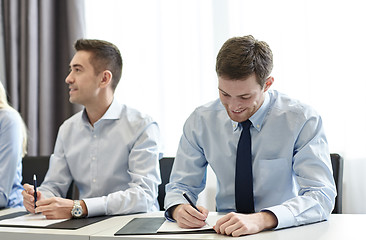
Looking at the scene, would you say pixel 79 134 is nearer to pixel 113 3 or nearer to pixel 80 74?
pixel 80 74

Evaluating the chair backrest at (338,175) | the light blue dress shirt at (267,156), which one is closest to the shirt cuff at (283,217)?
the light blue dress shirt at (267,156)

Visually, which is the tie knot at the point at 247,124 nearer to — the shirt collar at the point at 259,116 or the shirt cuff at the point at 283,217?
the shirt collar at the point at 259,116

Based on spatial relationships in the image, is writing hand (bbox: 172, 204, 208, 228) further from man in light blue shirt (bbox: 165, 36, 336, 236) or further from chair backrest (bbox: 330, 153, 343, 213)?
chair backrest (bbox: 330, 153, 343, 213)

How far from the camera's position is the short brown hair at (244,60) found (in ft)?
5.33

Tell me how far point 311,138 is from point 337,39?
1261mm

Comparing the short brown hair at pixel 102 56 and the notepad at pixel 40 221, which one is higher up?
the short brown hair at pixel 102 56

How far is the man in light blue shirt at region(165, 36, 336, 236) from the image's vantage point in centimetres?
155

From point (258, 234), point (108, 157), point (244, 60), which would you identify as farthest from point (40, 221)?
point (244, 60)

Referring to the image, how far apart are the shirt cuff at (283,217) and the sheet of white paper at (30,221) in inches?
31.1

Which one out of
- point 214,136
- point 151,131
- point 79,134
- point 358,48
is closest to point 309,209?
point 214,136

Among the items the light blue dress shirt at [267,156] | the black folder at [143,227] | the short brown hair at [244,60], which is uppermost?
the short brown hair at [244,60]

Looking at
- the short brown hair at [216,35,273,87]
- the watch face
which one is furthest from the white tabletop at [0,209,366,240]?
the short brown hair at [216,35,273,87]

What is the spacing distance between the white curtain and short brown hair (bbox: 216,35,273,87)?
1193mm

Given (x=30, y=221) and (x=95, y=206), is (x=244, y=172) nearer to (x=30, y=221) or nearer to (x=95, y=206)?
(x=95, y=206)
